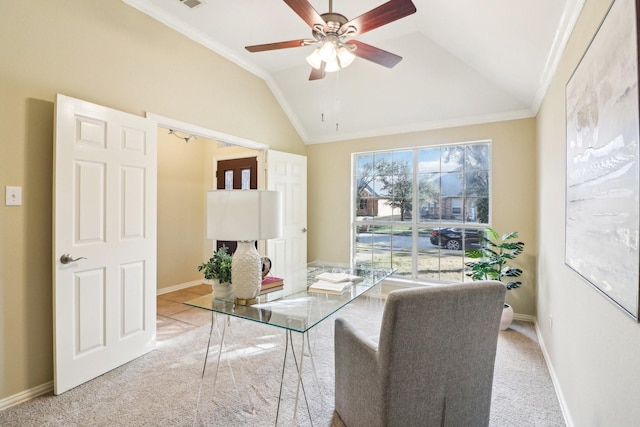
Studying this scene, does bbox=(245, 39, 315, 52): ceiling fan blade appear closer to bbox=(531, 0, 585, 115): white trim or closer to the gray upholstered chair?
bbox=(531, 0, 585, 115): white trim

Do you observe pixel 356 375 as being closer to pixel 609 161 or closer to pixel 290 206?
pixel 609 161

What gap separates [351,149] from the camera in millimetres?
4562

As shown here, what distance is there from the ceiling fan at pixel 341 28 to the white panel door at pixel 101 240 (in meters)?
1.27

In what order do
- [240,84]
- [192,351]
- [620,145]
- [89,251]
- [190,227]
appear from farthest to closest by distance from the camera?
[190,227] → [240,84] → [192,351] → [89,251] → [620,145]

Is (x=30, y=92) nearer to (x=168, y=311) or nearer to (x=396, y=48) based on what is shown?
(x=168, y=311)

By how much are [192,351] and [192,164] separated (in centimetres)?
319

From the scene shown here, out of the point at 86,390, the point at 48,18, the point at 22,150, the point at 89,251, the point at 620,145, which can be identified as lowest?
the point at 86,390

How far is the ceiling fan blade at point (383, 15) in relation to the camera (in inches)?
65.1

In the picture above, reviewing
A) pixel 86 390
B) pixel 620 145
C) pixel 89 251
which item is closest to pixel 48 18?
pixel 89 251

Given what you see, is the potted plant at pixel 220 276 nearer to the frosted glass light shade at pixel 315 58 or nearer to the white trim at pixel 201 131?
the frosted glass light shade at pixel 315 58

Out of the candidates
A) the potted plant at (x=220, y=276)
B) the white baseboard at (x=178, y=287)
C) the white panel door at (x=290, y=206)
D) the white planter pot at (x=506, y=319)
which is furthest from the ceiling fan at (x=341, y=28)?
the white baseboard at (x=178, y=287)

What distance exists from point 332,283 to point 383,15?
1642mm

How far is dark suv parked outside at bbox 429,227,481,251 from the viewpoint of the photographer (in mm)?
3828

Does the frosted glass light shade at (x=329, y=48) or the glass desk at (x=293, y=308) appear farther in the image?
the frosted glass light shade at (x=329, y=48)
